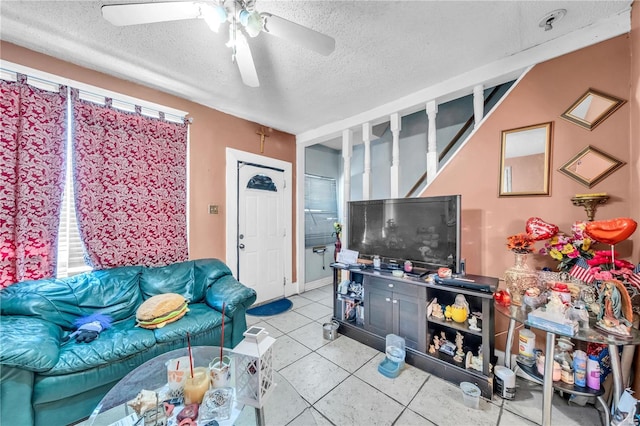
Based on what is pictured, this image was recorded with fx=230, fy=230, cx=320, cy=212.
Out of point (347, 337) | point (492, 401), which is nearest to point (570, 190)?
point (492, 401)

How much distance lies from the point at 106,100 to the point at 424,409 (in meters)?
3.73

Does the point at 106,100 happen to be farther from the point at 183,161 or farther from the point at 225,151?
the point at 225,151

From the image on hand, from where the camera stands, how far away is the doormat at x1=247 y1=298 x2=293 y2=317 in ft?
10.2

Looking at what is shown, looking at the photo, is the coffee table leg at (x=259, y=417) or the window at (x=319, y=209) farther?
the window at (x=319, y=209)

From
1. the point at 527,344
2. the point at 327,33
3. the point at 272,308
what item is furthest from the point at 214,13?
the point at 272,308

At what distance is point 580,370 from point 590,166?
138 cm

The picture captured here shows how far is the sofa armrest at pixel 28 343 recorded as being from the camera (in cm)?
125

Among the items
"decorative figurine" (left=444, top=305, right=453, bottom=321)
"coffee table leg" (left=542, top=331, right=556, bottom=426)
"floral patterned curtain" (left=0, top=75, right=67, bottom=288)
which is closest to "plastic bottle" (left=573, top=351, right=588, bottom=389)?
"coffee table leg" (left=542, top=331, right=556, bottom=426)

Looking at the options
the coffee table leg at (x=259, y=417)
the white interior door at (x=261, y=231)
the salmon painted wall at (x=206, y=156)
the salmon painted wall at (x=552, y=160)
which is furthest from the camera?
the white interior door at (x=261, y=231)

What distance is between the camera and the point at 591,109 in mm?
1679

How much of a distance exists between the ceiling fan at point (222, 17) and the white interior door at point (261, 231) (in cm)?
199

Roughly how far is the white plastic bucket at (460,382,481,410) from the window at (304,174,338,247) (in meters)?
2.87

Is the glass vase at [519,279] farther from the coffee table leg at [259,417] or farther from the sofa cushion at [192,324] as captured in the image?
the sofa cushion at [192,324]

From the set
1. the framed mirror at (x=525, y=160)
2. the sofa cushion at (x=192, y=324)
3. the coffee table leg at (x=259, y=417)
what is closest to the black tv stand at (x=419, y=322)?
the framed mirror at (x=525, y=160)
